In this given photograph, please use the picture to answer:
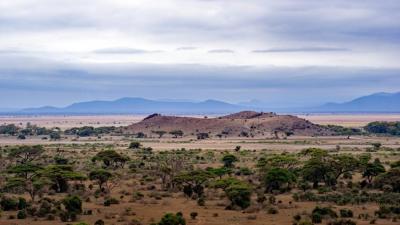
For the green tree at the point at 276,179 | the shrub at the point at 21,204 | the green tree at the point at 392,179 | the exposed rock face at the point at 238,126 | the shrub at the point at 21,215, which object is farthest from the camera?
the exposed rock face at the point at 238,126

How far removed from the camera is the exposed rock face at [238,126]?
180500mm

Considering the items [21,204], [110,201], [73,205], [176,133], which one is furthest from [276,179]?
[176,133]

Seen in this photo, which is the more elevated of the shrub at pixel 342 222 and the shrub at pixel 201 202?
the shrub at pixel 201 202

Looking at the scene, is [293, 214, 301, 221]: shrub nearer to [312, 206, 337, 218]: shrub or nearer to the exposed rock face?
[312, 206, 337, 218]: shrub

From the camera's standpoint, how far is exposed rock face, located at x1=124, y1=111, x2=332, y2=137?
7106 inches

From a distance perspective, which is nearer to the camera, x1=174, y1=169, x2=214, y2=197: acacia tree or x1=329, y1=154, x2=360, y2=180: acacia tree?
x1=174, y1=169, x2=214, y2=197: acacia tree

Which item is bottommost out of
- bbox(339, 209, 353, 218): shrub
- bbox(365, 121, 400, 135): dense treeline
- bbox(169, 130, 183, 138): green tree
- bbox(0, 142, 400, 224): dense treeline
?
bbox(339, 209, 353, 218): shrub

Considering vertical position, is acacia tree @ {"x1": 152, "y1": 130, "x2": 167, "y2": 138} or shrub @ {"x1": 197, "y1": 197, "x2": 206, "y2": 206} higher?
acacia tree @ {"x1": 152, "y1": 130, "x2": 167, "y2": 138}

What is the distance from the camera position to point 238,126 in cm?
18525

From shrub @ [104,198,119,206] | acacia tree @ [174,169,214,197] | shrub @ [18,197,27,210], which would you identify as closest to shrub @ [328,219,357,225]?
acacia tree @ [174,169,214,197]

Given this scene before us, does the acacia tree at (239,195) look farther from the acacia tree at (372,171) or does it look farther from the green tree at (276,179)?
the acacia tree at (372,171)

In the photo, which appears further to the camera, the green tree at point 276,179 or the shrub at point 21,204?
the green tree at point 276,179

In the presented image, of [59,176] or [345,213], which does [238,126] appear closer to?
[59,176]

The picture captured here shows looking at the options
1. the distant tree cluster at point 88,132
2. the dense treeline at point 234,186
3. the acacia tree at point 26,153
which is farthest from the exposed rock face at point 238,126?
the dense treeline at point 234,186
